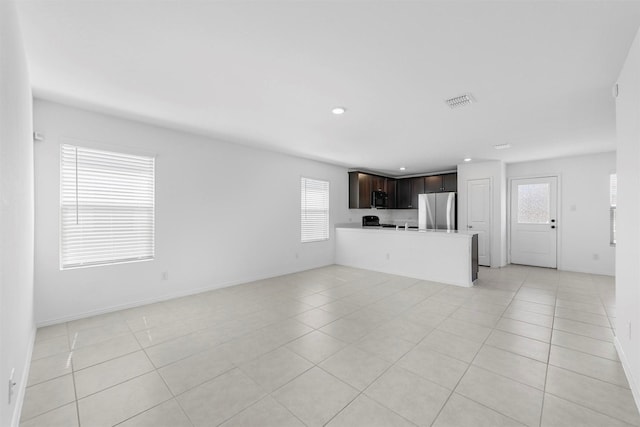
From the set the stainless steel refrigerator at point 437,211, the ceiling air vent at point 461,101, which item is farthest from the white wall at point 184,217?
the ceiling air vent at point 461,101

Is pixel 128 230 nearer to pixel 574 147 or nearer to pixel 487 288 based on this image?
pixel 487 288

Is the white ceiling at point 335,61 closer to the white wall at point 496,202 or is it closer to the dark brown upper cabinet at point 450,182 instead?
the white wall at point 496,202

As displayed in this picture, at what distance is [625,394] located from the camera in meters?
1.92

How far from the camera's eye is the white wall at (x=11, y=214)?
54.8 inches

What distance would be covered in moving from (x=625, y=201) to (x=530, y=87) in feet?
4.16

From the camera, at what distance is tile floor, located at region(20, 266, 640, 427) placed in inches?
69.4

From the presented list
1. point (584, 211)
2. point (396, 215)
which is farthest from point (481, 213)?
point (396, 215)

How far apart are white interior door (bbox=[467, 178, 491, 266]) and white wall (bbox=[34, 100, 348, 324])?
3.72 meters

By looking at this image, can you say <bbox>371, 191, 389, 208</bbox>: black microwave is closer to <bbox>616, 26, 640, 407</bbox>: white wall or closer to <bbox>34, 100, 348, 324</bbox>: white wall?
<bbox>34, 100, 348, 324</bbox>: white wall

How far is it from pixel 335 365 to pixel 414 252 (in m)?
3.60

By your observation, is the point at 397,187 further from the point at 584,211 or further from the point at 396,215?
the point at 584,211

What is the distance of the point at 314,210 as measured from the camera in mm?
6387

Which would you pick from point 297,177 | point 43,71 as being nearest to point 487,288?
point 297,177

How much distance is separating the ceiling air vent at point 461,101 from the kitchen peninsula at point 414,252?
2571 mm
